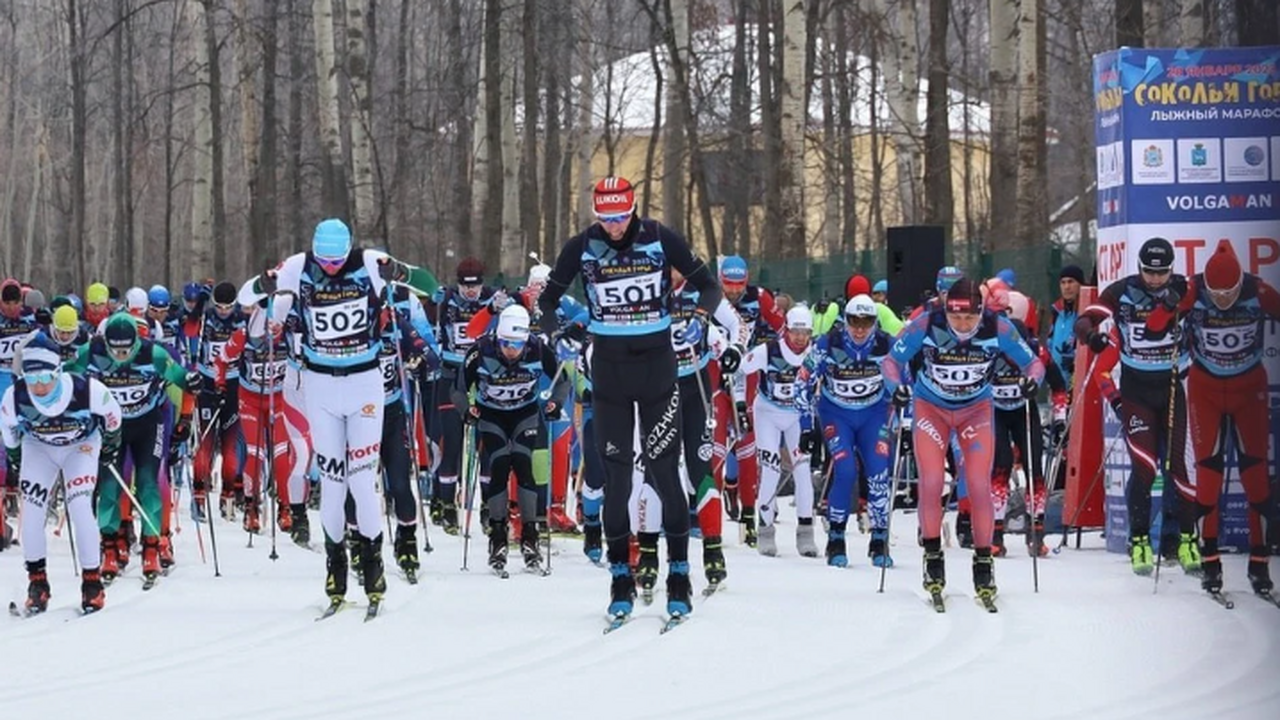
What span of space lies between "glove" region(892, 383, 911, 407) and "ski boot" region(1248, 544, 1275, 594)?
2167 millimetres

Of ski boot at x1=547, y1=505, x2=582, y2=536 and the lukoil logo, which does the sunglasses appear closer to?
ski boot at x1=547, y1=505, x2=582, y2=536

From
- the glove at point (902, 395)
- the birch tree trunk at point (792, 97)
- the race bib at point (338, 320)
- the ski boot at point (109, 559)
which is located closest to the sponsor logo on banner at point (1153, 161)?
the glove at point (902, 395)

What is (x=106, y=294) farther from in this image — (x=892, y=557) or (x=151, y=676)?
(x=151, y=676)

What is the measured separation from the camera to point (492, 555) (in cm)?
1343

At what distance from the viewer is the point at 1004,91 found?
24531 millimetres

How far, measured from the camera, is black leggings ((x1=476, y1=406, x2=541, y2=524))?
13672 mm

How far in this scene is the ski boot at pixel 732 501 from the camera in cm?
1708

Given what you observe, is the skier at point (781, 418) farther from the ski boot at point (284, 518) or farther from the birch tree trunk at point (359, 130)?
the birch tree trunk at point (359, 130)

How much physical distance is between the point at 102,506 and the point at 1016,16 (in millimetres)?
14717

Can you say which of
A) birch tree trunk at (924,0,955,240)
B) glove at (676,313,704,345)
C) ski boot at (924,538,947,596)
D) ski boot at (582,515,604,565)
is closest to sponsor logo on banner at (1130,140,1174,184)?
glove at (676,313,704,345)

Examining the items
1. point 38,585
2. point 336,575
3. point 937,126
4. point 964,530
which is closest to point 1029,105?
point 937,126

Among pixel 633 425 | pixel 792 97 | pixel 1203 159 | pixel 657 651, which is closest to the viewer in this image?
pixel 657 651

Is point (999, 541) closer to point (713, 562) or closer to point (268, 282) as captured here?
point (713, 562)

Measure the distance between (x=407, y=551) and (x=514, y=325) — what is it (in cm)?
174
